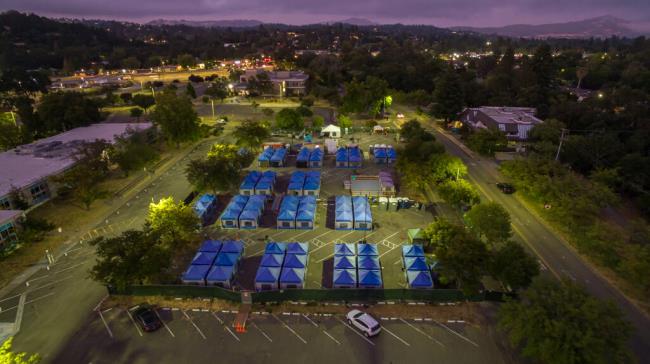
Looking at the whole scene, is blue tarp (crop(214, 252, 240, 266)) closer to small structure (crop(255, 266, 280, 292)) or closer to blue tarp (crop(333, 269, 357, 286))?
small structure (crop(255, 266, 280, 292))

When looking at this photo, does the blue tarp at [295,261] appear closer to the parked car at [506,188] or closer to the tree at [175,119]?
the parked car at [506,188]

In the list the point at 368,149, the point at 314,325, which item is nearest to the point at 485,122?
the point at 368,149

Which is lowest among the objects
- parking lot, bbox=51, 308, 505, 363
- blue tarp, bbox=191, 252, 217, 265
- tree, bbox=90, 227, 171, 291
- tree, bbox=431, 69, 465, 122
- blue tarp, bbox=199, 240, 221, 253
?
parking lot, bbox=51, 308, 505, 363

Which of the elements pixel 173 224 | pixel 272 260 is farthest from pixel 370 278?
pixel 173 224

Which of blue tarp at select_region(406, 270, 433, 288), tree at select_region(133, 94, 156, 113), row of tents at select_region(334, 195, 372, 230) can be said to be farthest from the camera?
Answer: tree at select_region(133, 94, 156, 113)

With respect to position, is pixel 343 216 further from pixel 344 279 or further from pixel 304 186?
pixel 344 279

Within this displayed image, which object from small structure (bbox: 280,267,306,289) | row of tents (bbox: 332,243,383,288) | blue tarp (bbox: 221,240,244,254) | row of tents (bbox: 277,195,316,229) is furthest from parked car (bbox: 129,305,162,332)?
row of tents (bbox: 277,195,316,229)

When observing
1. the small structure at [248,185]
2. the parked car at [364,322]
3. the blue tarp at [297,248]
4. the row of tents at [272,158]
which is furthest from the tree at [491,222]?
the row of tents at [272,158]
